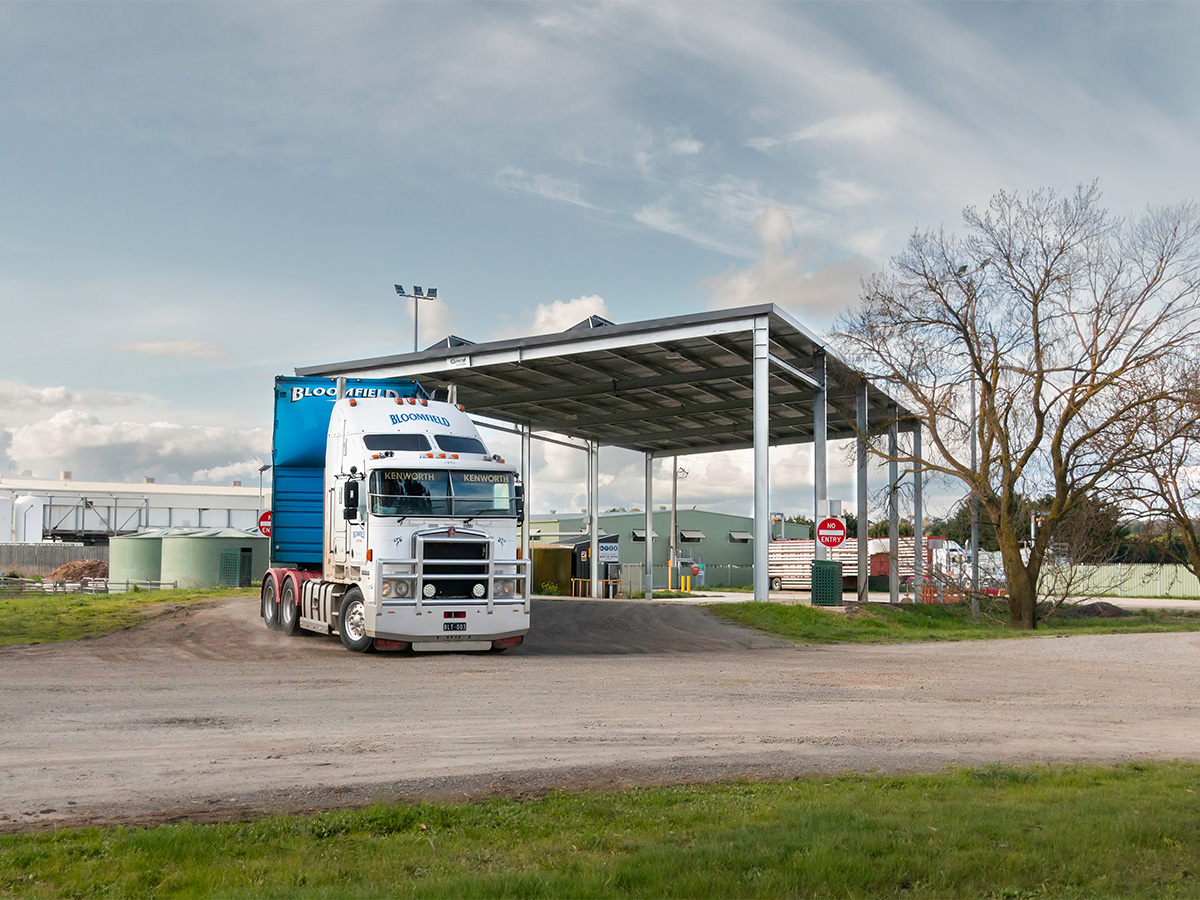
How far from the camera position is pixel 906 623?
2941 cm

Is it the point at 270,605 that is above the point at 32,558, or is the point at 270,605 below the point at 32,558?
above

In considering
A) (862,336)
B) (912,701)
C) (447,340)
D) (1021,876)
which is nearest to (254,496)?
(447,340)

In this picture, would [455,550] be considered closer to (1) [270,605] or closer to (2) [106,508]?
(1) [270,605]

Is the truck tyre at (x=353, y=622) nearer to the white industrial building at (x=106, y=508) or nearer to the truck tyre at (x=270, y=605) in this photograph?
the truck tyre at (x=270, y=605)

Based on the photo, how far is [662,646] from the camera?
21547 mm

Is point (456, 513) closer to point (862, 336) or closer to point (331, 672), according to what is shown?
point (331, 672)

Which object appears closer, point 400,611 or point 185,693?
point 185,693

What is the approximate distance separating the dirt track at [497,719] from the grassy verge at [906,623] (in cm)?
495

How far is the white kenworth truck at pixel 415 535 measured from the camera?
1717 cm

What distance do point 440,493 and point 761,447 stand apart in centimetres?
1165

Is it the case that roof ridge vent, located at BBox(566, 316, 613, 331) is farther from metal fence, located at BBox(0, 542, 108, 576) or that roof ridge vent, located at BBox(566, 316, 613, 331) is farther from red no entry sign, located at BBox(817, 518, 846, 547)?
metal fence, located at BBox(0, 542, 108, 576)

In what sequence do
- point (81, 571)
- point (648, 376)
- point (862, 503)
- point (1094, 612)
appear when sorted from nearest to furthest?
point (648, 376) < point (862, 503) < point (1094, 612) < point (81, 571)

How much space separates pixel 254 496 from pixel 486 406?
6243 centimetres

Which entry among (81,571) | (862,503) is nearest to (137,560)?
(81,571)
